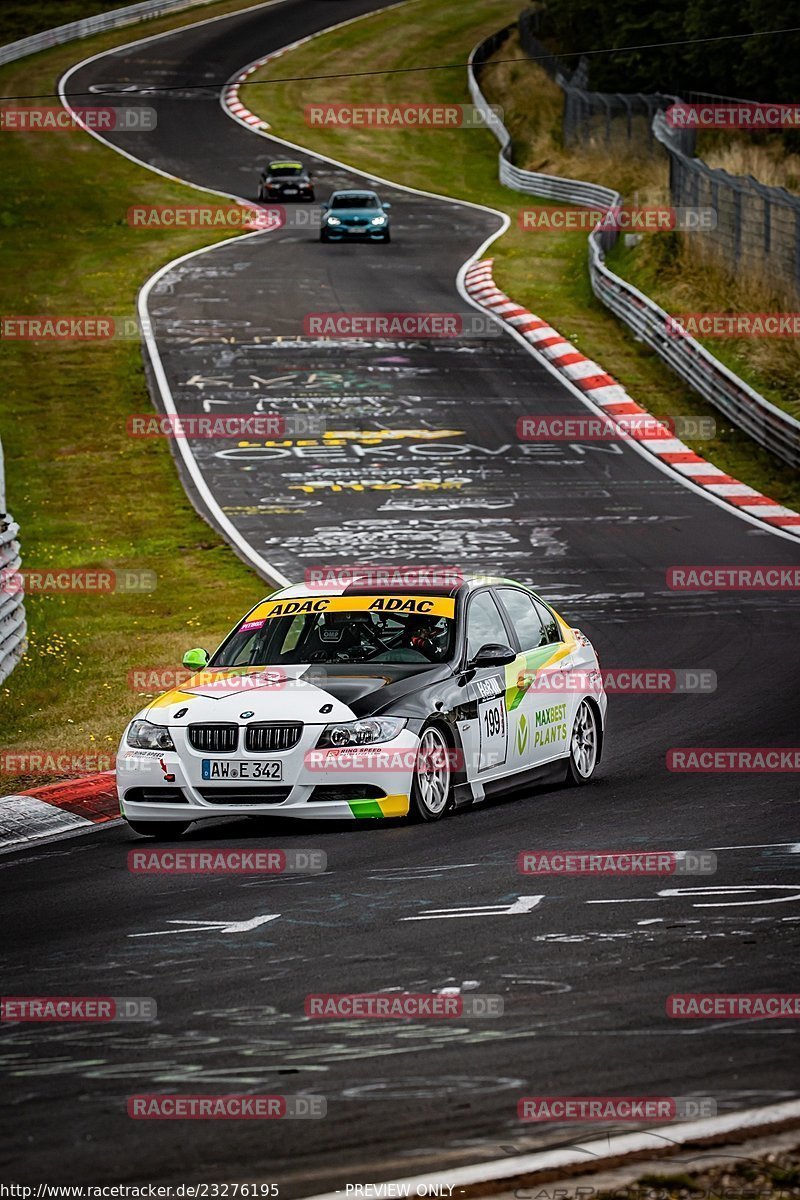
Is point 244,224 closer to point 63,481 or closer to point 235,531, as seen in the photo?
point 63,481

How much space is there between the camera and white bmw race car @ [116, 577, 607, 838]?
10.7 m

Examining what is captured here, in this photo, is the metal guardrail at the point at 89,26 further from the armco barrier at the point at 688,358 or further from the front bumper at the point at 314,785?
the front bumper at the point at 314,785

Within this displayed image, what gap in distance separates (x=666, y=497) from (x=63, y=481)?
8.66 meters

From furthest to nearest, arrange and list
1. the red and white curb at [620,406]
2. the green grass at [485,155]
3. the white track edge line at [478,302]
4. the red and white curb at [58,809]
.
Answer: the green grass at [485,155], the red and white curb at [620,406], the white track edge line at [478,302], the red and white curb at [58,809]

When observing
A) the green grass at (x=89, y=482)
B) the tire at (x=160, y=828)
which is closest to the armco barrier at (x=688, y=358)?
the green grass at (x=89, y=482)

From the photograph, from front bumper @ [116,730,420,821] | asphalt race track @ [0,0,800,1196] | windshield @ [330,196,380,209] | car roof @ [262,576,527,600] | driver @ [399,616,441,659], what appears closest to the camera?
asphalt race track @ [0,0,800,1196]

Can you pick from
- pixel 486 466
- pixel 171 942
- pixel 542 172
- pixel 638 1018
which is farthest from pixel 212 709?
pixel 542 172

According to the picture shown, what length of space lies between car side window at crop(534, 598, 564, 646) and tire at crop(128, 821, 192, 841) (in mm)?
2939

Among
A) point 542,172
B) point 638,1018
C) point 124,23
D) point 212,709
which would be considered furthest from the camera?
point 124,23

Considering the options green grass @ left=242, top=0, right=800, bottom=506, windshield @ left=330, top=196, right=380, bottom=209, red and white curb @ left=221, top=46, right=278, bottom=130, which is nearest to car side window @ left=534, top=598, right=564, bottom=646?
green grass @ left=242, top=0, right=800, bottom=506

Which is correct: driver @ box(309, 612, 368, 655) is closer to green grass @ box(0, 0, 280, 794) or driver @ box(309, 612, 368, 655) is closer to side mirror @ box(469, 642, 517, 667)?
side mirror @ box(469, 642, 517, 667)

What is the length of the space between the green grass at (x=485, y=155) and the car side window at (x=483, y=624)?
13.6 meters

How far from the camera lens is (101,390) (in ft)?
108

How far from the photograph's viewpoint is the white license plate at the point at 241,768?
10727 mm
